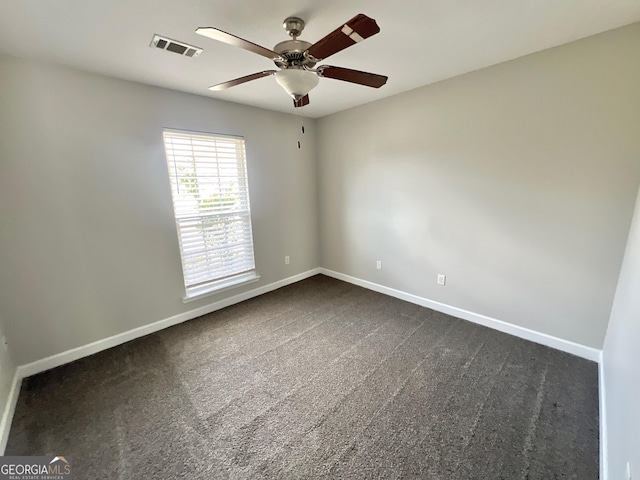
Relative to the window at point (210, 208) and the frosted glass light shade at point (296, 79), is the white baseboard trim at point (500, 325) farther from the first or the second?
the frosted glass light shade at point (296, 79)

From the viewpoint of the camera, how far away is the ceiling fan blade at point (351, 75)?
1.60 m

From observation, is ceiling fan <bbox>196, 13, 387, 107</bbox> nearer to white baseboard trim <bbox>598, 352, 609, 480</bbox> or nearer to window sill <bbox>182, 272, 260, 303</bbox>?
window sill <bbox>182, 272, 260, 303</bbox>

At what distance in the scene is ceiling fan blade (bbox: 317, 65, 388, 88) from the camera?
1.60 meters

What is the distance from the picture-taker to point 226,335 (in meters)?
2.67

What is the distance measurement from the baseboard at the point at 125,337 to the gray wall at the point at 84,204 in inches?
2.0

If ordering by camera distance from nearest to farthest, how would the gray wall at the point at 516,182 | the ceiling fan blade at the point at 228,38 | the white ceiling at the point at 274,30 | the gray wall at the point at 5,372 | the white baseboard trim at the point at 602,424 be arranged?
the ceiling fan blade at the point at 228,38 → the white baseboard trim at the point at 602,424 → the white ceiling at the point at 274,30 → the gray wall at the point at 5,372 → the gray wall at the point at 516,182

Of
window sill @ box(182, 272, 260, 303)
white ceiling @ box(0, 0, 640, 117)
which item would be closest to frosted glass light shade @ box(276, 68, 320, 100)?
white ceiling @ box(0, 0, 640, 117)

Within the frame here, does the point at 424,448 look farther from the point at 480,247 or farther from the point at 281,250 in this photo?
the point at 281,250

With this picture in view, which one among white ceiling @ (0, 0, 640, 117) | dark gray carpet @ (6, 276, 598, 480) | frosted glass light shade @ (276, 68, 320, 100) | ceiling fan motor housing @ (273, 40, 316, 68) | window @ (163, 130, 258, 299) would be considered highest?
white ceiling @ (0, 0, 640, 117)

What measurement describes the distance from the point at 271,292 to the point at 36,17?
121 inches

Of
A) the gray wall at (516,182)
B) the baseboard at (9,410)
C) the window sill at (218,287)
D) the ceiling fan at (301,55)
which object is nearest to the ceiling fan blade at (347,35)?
the ceiling fan at (301,55)

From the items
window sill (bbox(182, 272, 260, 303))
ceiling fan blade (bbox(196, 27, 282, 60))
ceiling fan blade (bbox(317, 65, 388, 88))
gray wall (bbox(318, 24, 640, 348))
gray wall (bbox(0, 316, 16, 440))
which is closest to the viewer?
ceiling fan blade (bbox(196, 27, 282, 60))

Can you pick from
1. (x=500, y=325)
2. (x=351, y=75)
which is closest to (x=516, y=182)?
(x=500, y=325)

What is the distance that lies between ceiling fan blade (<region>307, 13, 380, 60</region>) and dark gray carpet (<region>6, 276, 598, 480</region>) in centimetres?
210
